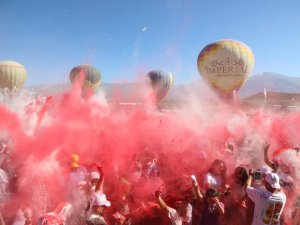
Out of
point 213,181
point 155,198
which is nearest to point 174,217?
point 155,198

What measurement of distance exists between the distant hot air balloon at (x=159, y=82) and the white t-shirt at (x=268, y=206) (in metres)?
31.7

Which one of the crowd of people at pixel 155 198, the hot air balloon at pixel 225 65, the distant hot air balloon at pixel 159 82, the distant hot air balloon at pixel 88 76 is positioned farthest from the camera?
the distant hot air balloon at pixel 159 82

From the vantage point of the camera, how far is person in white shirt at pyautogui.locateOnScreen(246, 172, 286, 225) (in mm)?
4812

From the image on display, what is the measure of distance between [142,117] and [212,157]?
3.33 meters

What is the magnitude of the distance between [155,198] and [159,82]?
103 feet

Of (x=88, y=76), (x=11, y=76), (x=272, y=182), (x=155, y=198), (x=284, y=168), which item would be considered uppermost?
(x=88, y=76)

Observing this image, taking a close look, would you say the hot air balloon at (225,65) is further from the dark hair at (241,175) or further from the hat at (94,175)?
the hat at (94,175)

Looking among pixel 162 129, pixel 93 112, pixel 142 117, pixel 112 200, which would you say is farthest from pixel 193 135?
pixel 112 200

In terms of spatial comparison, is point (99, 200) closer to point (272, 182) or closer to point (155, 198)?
point (155, 198)

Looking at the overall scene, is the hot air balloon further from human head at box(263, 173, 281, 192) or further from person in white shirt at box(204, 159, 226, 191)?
human head at box(263, 173, 281, 192)

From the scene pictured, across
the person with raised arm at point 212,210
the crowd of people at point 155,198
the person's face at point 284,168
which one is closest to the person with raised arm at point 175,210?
the crowd of people at point 155,198

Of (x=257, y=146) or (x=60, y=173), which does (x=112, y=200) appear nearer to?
(x=60, y=173)

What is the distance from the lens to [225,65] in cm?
2639

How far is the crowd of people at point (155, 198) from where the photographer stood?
16.0 ft
